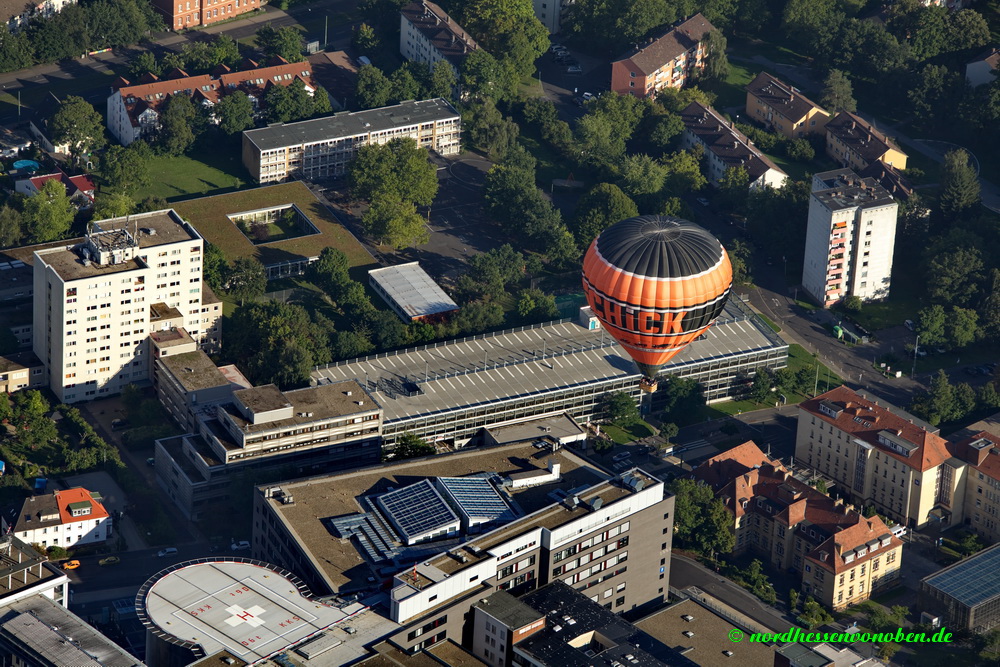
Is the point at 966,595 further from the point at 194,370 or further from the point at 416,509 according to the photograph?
the point at 194,370

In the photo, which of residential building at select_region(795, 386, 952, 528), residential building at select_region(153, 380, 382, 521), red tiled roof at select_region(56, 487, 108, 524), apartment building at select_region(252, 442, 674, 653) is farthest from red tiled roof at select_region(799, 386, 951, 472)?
red tiled roof at select_region(56, 487, 108, 524)

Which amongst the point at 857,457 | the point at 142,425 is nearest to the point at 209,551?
the point at 142,425

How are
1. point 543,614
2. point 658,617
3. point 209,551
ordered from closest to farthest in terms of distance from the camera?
point 543,614, point 658,617, point 209,551

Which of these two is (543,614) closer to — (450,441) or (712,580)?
(712,580)

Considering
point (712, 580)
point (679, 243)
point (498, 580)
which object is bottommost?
point (712, 580)

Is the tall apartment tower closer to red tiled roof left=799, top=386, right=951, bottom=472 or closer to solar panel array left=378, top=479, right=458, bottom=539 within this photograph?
solar panel array left=378, top=479, right=458, bottom=539

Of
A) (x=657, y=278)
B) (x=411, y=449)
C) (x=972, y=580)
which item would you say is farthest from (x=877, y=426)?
(x=411, y=449)
